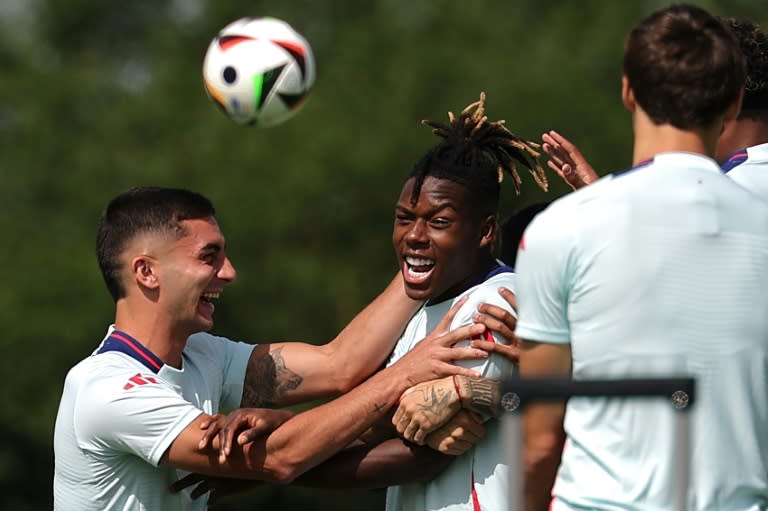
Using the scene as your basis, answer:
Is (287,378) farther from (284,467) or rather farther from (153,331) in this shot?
(284,467)

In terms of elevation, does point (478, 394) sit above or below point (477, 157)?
below

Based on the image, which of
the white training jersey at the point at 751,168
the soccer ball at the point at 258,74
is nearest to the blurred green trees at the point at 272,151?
the soccer ball at the point at 258,74

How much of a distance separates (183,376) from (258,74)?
1535mm

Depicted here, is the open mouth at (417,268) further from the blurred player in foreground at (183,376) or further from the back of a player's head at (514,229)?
the back of a player's head at (514,229)

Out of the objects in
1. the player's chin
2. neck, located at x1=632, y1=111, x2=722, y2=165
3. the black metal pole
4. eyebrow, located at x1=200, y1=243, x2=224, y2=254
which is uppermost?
eyebrow, located at x1=200, y1=243, x2=224, y2=254

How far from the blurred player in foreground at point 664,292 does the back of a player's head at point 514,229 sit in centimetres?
254

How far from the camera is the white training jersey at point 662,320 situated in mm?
3824

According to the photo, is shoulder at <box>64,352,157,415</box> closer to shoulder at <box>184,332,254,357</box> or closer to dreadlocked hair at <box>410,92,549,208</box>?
shoulder at <box>184,332,254,357</box>

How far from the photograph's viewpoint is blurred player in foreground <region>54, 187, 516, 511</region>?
5484 millimetres

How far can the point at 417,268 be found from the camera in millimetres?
5719

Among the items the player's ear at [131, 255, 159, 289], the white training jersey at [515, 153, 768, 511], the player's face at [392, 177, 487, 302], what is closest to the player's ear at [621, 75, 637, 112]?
the white training jersey at [515, 153, 768, 511]

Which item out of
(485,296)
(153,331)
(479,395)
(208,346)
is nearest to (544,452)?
(479,395)

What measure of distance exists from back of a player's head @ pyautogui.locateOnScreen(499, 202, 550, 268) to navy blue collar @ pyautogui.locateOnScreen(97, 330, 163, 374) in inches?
66.8

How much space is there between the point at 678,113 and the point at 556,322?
670 millimetres
